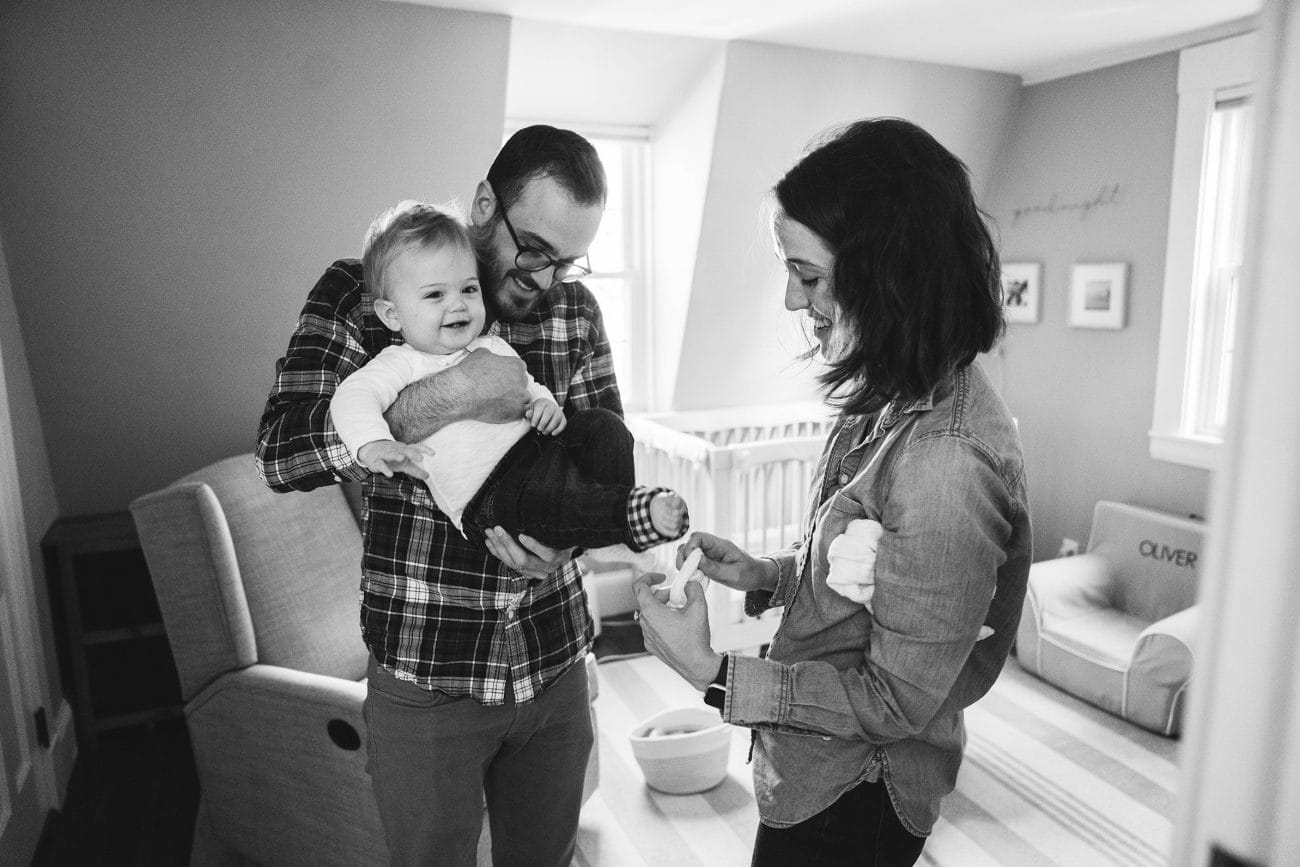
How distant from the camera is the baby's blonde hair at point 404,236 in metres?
1.13

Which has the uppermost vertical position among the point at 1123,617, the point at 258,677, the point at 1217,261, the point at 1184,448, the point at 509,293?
the point at 1217,261

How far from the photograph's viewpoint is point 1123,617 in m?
3.22

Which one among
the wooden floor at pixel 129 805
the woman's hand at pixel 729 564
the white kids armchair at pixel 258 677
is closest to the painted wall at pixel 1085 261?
the white kids armchair at pixel 258 677

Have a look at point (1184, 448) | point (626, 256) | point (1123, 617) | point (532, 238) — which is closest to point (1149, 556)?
point (1123, 617)

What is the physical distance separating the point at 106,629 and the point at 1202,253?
4008 millimetres

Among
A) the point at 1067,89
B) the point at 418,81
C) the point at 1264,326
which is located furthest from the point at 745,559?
the point at 1067,89

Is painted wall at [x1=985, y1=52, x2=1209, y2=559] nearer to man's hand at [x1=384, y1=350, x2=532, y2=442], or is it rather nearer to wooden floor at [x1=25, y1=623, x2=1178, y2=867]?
wooden floor at [x1=25, y1=623, x2=1178, y2=867]

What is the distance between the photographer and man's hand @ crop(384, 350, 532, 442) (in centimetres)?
111

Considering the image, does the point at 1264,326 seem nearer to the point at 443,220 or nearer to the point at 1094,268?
the point at 443,220

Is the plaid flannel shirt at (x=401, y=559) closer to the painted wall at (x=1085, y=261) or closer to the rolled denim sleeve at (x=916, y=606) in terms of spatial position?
the rolled denim sleeve at (x=916, y=606)

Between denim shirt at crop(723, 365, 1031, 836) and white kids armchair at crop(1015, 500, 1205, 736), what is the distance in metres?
2.13

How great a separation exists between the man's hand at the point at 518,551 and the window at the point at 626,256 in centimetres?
246

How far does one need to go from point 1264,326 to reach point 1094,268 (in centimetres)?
363

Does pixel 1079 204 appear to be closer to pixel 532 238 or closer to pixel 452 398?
pixel 532 238
